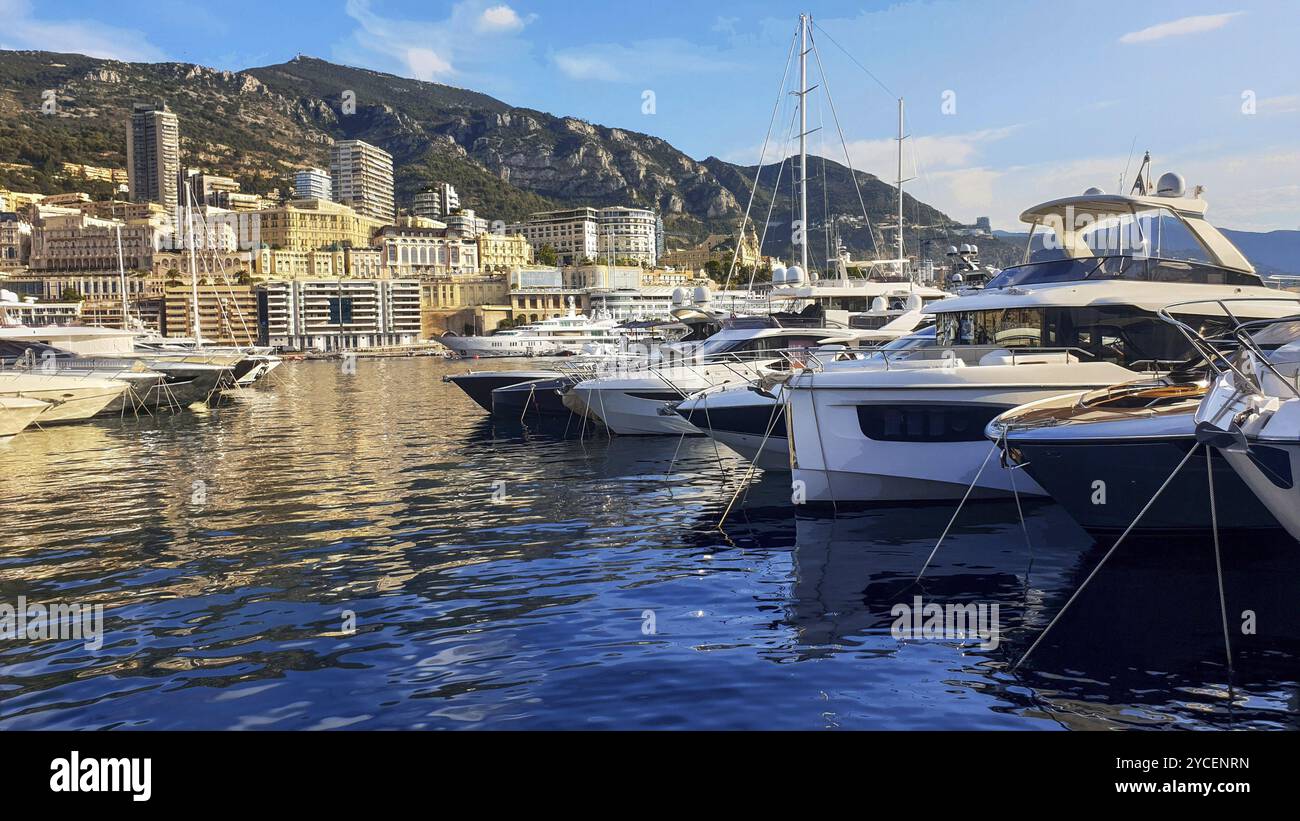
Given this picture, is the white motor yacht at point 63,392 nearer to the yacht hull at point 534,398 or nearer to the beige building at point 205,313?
the yacht hull at point 534,398

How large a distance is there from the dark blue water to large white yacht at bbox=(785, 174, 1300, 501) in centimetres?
65

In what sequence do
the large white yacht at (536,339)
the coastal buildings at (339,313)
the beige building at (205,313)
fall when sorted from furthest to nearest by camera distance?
the coastal buildings at (339,313) → the beige building at (205,313) → the large white yacht at (536,339)

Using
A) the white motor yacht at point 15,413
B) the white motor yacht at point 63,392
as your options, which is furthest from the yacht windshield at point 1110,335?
the white motor yacht at point 63,392

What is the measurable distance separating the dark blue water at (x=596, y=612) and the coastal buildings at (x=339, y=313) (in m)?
123

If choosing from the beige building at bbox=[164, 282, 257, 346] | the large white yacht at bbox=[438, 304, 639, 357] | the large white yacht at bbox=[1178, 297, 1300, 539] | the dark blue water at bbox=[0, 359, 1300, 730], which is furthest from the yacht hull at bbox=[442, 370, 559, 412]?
the beige building at bbox=[164, 282, 257, 346]

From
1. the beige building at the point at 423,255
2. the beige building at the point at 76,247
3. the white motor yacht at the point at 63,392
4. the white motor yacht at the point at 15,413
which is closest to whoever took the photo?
the white motor yacht at the point at 15,413

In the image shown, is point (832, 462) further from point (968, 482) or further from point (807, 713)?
point (807, 713)

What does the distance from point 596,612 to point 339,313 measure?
456ft

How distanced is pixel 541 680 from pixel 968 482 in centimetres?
782

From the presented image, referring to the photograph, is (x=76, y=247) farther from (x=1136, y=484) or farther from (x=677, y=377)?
(x=1136, y=484)

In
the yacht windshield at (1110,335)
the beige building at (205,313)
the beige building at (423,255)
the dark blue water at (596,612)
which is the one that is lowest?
the dark blue water at (596,612)

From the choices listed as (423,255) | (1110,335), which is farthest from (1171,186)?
(423,255)

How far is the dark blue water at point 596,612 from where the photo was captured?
262 inches
